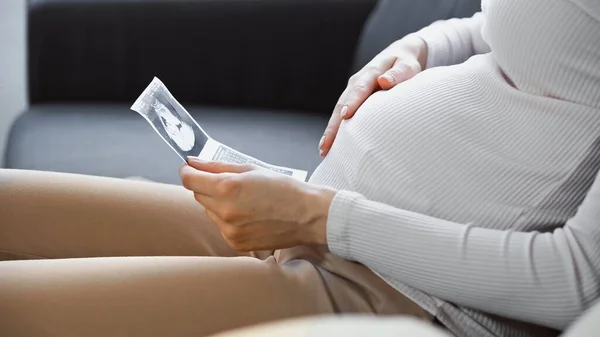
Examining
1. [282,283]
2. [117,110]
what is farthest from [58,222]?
[117,110]

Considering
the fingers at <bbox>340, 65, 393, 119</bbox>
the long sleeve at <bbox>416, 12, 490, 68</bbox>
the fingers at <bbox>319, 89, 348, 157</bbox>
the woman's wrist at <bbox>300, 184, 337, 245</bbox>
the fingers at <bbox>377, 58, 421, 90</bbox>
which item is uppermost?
the long sleeve at <bbox>416, 12, 490, 68</bbox>

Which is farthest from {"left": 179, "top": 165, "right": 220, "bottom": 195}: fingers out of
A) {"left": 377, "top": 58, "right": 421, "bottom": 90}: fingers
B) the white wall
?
the white wall

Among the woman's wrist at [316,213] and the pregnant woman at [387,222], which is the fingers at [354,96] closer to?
the pregnant woman at [387,222]

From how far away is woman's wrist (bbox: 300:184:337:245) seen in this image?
0.98 m

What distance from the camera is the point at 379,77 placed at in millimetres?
1257

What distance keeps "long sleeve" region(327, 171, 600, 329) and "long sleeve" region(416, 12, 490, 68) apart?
501 millimetres

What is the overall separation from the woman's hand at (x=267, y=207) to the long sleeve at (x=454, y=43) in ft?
1.59

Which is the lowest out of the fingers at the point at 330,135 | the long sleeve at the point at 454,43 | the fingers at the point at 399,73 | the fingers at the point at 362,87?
the fingers at the point at 330,135

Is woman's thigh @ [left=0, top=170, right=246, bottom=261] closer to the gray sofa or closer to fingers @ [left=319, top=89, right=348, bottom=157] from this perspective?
fingers @ [left=319, top=89, right=348, bottom=157]

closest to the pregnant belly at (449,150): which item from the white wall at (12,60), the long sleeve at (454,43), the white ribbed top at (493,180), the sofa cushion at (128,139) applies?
the white ribbed top at (493,180)

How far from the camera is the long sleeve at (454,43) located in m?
1.38

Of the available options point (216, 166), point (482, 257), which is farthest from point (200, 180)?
point (482, 257)

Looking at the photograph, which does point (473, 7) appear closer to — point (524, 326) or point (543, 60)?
point (543, 60)

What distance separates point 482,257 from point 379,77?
0.44 m
